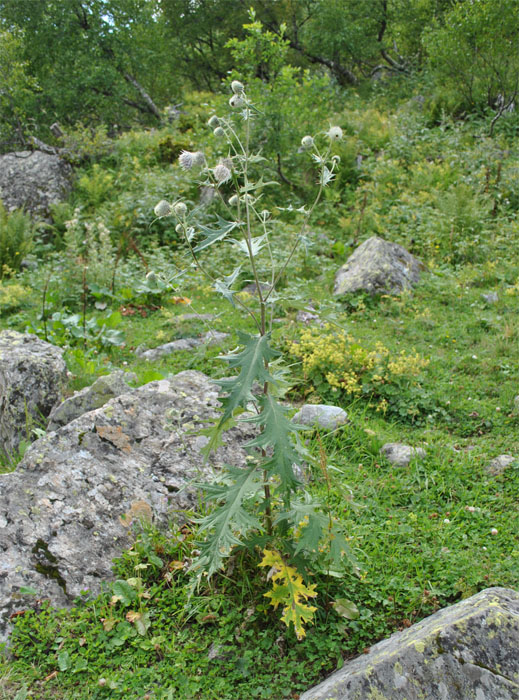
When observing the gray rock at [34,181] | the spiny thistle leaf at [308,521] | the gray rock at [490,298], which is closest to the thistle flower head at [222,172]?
the spiny thistle leaf at [308,521]

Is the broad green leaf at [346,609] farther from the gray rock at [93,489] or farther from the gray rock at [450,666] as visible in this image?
the gray rock at [93,489]

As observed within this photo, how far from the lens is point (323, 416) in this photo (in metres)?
3.85

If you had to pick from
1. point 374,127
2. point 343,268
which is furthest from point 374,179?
point 343,268

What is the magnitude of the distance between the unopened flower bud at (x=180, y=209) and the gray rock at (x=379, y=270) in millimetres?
4401

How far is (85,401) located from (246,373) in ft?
7.53

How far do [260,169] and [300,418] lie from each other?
7.64 metres

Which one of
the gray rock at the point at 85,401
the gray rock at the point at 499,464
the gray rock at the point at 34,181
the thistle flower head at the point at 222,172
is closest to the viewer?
the thistle flower head at the point at 222,172

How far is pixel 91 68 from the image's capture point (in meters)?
15.6

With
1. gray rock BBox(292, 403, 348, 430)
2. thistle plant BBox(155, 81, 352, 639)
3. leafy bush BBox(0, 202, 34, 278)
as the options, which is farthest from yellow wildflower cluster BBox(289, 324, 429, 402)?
leafy bush BBox(0, 202, 34, 278)

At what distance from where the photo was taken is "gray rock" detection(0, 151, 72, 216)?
11.0 metres

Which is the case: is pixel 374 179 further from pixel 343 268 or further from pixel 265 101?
pixel 343 268

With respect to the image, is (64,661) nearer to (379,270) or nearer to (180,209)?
(180,209)

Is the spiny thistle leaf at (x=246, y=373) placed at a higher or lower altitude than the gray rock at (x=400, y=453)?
higher

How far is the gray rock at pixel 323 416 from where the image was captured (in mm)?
3818
